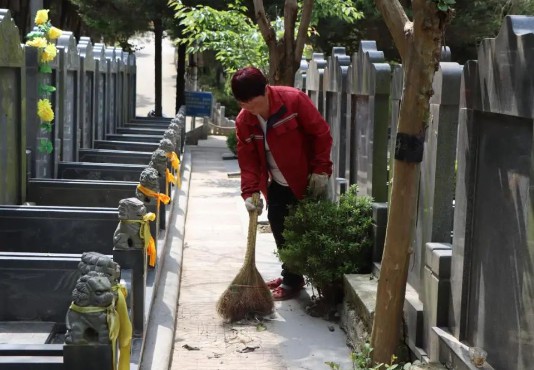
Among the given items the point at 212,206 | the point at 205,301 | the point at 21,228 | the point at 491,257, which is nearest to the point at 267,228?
the point at 212,206

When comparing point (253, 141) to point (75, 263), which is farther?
point (253, 141)

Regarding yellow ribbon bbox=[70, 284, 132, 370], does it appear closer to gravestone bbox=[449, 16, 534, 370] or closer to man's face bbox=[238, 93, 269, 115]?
gravestone bbox=[449, 16, 534, 370]

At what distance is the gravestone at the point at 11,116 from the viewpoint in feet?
23.8

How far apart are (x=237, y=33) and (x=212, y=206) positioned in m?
2.82

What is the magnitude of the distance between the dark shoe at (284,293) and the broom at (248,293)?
1.79 feet

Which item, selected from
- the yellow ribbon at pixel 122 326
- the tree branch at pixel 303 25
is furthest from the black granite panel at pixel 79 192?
the yellow ribbon at pixel 122 326

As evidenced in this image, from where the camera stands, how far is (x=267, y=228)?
1062 cm

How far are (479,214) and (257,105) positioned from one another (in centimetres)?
226

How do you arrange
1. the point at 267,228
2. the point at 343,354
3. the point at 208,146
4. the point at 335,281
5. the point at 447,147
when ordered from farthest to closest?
the point at 208,146, the point at 267,228, the point at 335,281, the point at 343,354, the point at 447,147

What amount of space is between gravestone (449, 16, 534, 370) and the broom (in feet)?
6.64

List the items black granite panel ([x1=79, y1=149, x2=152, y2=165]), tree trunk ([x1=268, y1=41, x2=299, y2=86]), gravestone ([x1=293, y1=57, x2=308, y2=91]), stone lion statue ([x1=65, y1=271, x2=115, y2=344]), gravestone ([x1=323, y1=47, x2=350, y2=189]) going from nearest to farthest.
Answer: stone lion statue ([x1=65, y1=271, x2=115, y2=344]) → gravestone ([x1=323, y1=47, x2=350, y2=189]) → tree trunk ([x1=268, y1=41, x2=299, y2=86]) → black granite panel ([x1=79, y1=149, x2=152, y2=165]) → gravestone ([x1=293, y1=57, x2=308, y2=91])

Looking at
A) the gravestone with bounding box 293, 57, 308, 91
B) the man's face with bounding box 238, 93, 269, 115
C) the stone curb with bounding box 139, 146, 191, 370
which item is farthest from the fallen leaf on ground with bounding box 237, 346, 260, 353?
the gravestone with bounding box 293, 57, 308, 91

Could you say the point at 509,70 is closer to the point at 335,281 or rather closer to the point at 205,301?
the point at 335,281

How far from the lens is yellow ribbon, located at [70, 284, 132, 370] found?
3201 mm
